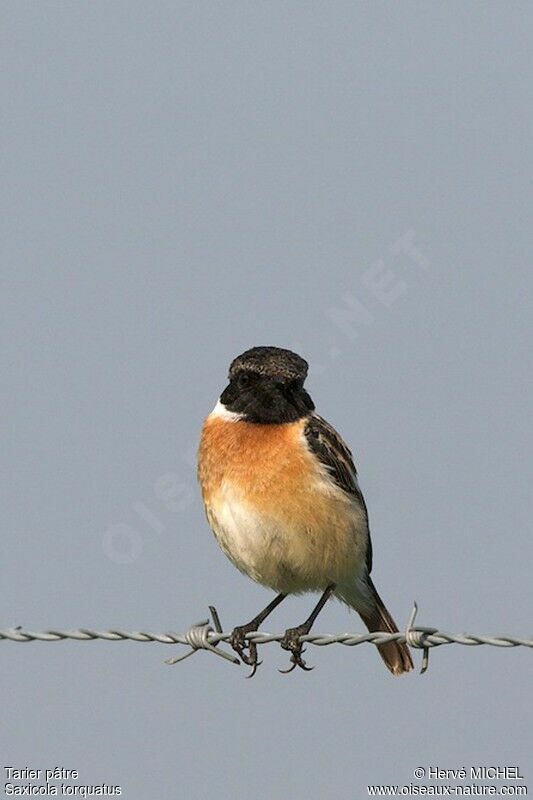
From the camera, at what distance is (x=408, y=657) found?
8695 mm

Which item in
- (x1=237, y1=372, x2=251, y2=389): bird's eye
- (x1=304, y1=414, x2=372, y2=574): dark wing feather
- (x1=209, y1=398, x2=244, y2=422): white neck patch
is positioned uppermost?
(x1=237, y1=372, x2=251, y2=389): bird's eye

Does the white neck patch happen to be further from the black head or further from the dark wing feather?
the dark wing feather

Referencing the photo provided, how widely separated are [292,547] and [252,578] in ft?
1.69

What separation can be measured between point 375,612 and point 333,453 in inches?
53.3

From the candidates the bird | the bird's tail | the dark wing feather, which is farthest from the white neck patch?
the bird's tail

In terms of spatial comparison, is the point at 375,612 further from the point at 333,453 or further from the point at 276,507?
the point at 276,507

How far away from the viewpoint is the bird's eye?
8055 mm

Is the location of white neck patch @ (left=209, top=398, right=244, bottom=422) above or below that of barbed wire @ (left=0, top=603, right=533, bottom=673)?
above

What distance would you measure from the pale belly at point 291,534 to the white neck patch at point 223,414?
1.48ft

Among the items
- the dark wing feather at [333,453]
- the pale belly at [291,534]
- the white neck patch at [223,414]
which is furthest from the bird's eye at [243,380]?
the pale belly at [291,534]

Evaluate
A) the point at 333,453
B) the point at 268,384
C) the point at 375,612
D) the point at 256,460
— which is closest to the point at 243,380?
the point at 268,384

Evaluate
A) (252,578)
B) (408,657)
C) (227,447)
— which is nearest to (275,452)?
(227,447)

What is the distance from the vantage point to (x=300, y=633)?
8.08 meters

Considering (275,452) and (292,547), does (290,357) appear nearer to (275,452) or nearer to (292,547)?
(275,452)
